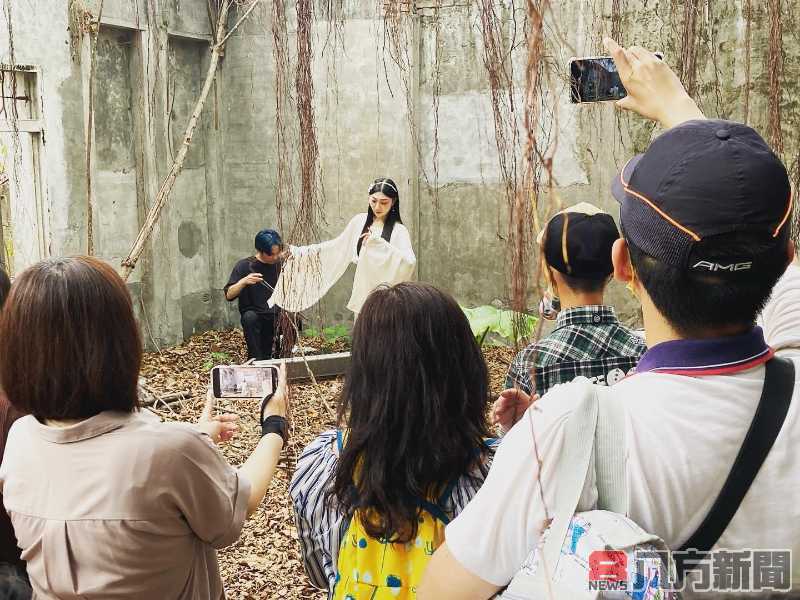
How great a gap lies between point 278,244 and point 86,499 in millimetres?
4472

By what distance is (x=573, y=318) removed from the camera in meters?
2.03

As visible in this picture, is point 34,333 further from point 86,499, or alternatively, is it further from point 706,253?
point 706,253

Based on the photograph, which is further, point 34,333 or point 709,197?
point 34,333

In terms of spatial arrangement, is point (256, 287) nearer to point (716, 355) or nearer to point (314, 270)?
point (314, 270)

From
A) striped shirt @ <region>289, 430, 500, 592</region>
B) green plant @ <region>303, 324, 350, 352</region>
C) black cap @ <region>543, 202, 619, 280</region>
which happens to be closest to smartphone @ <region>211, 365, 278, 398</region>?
striped shirt @ <region>289, 430, 500, 592</region>

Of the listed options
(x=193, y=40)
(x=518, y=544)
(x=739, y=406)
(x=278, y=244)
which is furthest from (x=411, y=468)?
(x=193, y=40)

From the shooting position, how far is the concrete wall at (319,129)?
224 inches

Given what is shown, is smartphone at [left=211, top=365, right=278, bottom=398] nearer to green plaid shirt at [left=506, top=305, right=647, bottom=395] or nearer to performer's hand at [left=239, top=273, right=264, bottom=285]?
green plaid shirt at [left=506, top=305, right=647, bottom=395]

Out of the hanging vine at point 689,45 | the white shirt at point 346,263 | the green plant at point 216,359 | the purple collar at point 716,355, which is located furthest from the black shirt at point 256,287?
the purple collar at point 716,355

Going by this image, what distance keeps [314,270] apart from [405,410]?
401 centimetres

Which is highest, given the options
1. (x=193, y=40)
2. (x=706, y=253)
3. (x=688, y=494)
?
(x=193, y=40)

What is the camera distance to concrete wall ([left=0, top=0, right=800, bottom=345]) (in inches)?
224

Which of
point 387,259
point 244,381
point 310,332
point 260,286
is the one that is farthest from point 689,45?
point 310,332

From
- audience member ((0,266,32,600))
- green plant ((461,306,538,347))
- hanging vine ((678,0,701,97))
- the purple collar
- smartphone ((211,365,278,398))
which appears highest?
hanging vine ((678,0,701,97))
